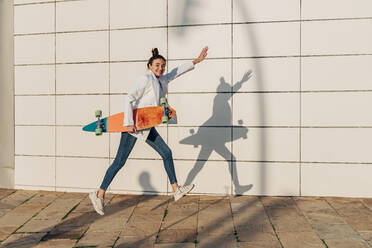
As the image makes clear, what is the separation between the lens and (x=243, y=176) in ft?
17.8

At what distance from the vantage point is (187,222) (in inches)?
169

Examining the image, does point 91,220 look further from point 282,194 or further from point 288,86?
point 288,86

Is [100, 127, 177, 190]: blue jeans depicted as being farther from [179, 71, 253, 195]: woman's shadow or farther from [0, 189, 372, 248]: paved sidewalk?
[179, 71, 253, 195]: woman's shadow

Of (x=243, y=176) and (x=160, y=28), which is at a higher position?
(x=160, y=28)

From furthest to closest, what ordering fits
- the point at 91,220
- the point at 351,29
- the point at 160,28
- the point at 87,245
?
1. the point at 160,28
2. the point at 351,29
3. the point at 91,220
4. the point at 87,245

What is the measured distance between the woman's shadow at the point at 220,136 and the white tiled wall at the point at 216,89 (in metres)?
0.02

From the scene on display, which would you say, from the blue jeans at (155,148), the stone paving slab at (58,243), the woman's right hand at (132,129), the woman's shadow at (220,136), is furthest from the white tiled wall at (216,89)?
the stone paving slab at (58,243)

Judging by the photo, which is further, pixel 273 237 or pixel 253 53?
pixel 253 53

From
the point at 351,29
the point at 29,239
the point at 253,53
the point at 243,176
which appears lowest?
the point at 29,239

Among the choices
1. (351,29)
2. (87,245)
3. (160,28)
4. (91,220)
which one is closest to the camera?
(87,245)

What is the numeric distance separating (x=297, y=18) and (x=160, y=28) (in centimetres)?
203

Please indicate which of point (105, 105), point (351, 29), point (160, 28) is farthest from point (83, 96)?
point (351, 29)

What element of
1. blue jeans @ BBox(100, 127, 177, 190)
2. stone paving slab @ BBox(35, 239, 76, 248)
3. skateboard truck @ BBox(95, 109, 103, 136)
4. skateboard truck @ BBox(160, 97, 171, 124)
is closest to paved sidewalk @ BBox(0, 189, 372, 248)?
stone paving slab @ BBox(35, 239, 76, 248)

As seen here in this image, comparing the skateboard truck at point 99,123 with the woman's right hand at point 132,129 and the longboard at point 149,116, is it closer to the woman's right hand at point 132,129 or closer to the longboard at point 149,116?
the longboard at point 149,116
